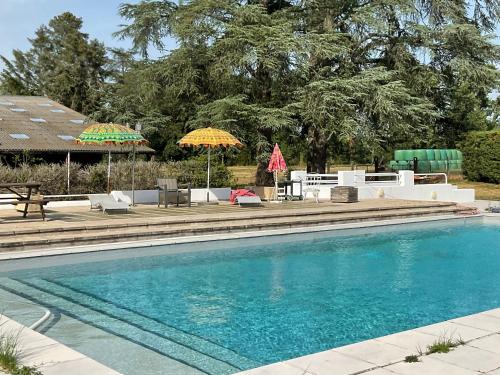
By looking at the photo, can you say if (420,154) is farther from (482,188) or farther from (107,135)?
(107,135)

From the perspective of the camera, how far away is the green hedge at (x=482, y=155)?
3091 centimetres

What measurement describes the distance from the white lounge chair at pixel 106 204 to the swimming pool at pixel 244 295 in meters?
3.79

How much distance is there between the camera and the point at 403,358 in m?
5.09

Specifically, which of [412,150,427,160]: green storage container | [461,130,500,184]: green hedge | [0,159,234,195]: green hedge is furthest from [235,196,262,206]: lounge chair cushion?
[461,130,500,184]: green hedge

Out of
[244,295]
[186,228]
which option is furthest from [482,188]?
[244,295]

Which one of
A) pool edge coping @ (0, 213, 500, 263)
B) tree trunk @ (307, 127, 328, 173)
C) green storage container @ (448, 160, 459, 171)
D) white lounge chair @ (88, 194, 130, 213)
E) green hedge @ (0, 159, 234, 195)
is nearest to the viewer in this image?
pool edge coping @ (0, 213, 500, 263)

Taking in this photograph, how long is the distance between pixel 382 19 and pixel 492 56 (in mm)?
6645

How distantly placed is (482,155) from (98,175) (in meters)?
21.6

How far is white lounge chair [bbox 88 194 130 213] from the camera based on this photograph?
16.3 m

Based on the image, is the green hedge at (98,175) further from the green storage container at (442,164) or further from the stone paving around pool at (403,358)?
the stone paving around pool at (403,358)

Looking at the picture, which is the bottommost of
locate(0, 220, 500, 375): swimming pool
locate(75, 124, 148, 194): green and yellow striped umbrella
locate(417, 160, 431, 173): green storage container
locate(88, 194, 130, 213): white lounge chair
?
locate(0, 220, 500, 375): swimming pool

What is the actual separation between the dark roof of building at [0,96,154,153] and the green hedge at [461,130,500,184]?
728 inches

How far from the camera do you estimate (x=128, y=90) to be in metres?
31.2

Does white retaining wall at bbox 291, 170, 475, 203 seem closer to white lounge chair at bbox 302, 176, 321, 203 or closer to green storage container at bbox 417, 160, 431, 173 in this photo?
white lounge chair at bbox 302, 176, 321, 203
